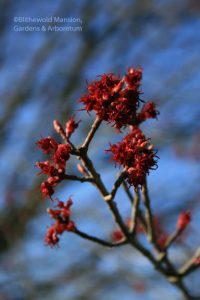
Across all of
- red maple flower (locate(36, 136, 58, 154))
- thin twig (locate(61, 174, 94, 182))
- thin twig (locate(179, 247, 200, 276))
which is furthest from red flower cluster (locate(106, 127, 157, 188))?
thin twig (locate(179, 247, 200, 276))

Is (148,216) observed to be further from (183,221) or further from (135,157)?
(135,157)

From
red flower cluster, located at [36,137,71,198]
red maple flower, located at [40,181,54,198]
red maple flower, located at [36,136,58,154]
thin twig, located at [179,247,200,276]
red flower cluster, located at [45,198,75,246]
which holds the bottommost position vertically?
thin twig, located at [179,247,200,276]

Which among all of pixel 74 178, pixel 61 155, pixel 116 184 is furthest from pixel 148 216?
pixel 61 155

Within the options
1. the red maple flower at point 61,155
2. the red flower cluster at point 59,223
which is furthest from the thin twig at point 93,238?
the red maple flower at point 61,155

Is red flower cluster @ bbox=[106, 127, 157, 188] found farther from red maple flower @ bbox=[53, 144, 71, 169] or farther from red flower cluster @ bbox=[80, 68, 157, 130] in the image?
red maple flower @ bbox=[53, 144, 71, 169]

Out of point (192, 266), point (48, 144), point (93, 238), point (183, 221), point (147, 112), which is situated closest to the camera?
point (48, 144)

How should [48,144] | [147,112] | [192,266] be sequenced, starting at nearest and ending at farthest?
1. [48,144]
2. [147,112]
3. [192,266]
